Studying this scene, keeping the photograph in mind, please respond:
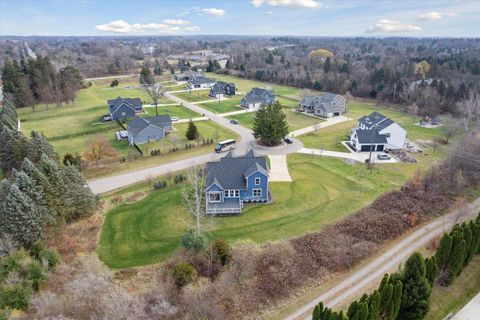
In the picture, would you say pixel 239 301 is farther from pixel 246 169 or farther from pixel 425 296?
pixel 246 169

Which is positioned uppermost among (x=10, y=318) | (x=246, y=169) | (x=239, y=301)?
(x=246, y=169)

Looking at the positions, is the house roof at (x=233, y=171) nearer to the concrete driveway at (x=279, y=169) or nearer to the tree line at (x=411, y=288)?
the concrete driveway at (x=279, y=169)

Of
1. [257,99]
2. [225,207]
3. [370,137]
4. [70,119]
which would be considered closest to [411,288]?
[225,207]

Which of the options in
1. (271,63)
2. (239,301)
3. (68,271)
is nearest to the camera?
(239,301)

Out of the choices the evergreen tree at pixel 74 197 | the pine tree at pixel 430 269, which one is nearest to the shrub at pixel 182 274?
the evergreen tree at pixel 74 197

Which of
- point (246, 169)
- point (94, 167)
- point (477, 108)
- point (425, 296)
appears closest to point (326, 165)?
point (246, 169)

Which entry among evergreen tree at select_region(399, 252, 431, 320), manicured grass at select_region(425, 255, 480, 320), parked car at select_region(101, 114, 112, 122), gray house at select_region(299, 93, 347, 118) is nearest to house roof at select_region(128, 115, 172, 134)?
parked car at select_region(101, 114, 112, 122)

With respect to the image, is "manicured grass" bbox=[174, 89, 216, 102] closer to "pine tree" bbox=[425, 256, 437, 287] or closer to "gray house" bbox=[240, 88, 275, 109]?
"gray house" bbox=[240, 88, 275, 109]
